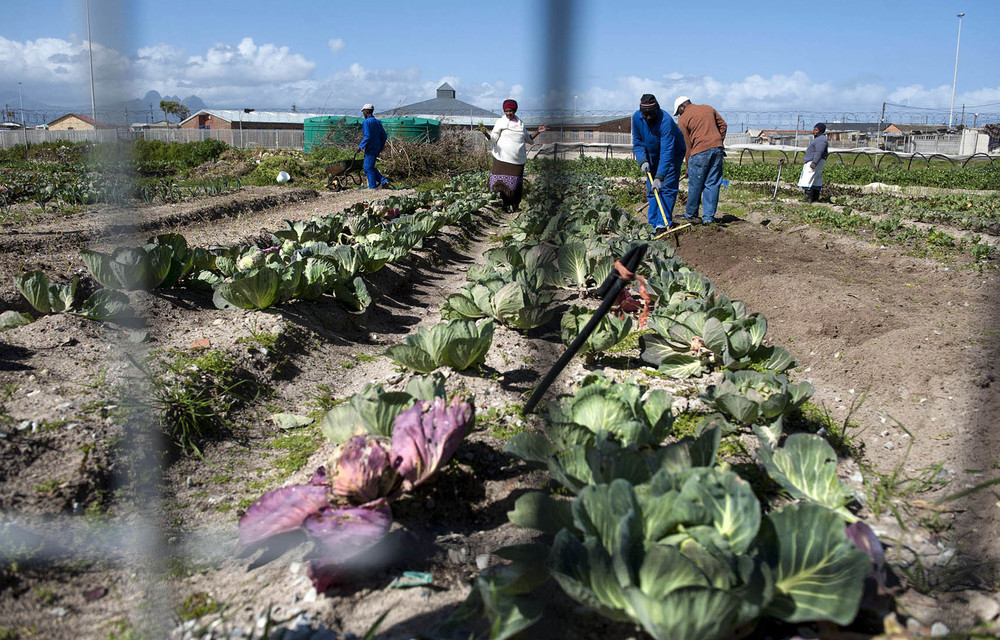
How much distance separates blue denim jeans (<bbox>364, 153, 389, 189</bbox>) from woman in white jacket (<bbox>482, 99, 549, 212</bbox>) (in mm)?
4680

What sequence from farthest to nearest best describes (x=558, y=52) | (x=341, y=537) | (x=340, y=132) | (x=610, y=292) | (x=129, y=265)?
(x=340, y=132) < (x=129, y=265) < (x=610, y=292) < (x=341, y=537) < (x=558, y=52)

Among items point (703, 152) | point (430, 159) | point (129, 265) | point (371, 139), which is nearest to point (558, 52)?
point (129, 265)

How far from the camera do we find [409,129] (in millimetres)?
21438

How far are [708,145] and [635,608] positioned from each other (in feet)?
30.6

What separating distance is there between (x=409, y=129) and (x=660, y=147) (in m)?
13.5

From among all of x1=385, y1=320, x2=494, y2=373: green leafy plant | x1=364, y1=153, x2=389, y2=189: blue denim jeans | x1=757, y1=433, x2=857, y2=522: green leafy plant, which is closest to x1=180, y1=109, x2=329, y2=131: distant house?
x1=364, y1=153, x2=389, y2=189: blue denim jeans

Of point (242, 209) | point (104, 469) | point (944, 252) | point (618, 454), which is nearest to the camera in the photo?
point (618, 454)

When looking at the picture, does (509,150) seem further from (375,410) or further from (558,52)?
(558,52)

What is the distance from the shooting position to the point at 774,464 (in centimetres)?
211

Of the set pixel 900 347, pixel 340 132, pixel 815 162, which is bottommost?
pixel 900 347

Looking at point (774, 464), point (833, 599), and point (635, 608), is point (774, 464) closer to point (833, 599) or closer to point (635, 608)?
point (833, 599)

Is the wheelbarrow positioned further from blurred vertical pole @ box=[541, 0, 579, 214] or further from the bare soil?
blurred vertical pole @ box=[541, 0, 579, 214]

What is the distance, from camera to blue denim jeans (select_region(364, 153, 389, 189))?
589 inches

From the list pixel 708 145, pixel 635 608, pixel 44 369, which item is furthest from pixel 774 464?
pixel 708 145
